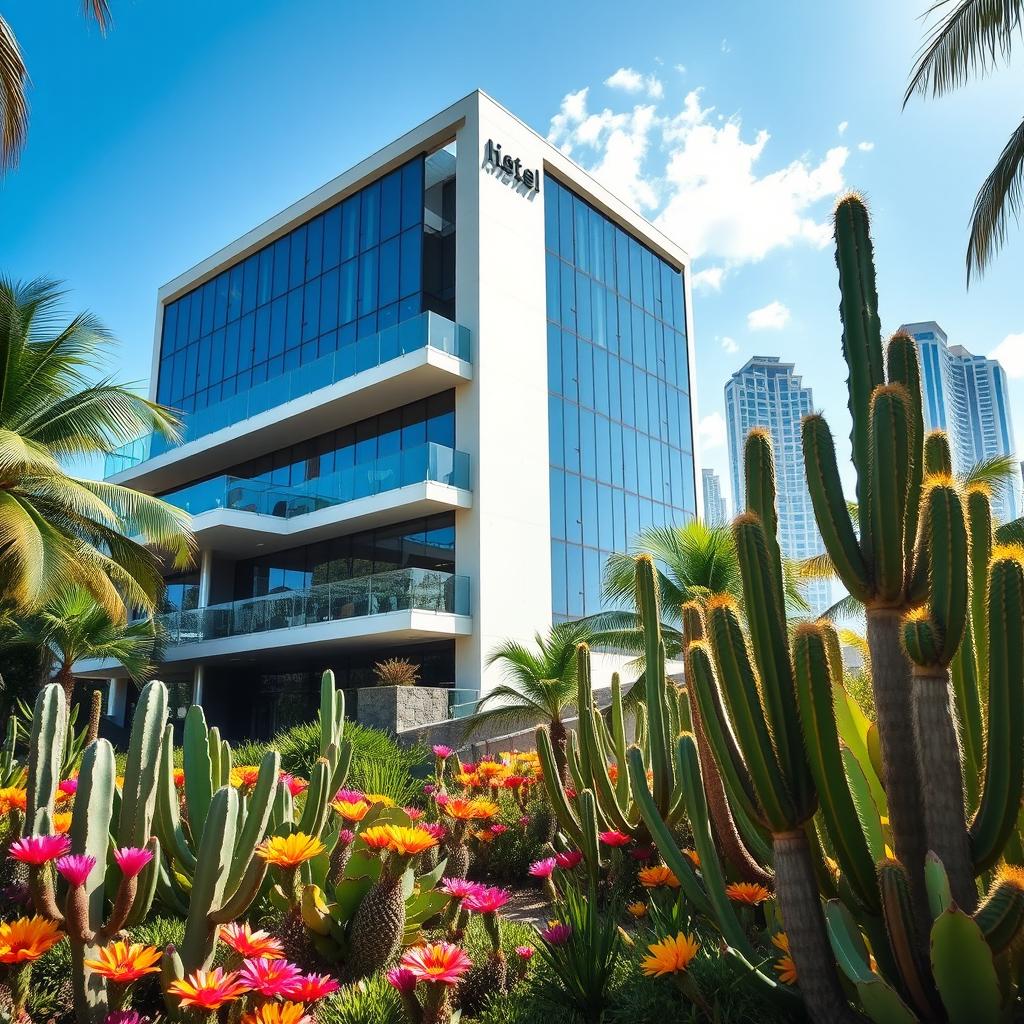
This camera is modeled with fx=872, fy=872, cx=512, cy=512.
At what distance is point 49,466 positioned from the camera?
45.1ft

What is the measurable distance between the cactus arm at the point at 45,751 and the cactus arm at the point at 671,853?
222cm

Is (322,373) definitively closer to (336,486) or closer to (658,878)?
(336,486)

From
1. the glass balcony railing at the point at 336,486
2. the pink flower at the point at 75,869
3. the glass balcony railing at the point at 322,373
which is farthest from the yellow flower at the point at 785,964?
the glass balcony railing at the point at 322,373

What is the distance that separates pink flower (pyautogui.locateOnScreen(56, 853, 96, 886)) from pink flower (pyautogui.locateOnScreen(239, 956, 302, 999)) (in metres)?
0.58

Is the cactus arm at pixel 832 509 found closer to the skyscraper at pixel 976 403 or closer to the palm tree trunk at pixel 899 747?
the palm tree trunk at pixel 899 747

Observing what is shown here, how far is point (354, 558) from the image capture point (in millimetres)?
22500

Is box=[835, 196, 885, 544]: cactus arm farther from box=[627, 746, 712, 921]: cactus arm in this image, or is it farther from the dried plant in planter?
the dried plant in planter

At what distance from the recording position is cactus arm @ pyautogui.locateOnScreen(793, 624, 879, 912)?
263cm

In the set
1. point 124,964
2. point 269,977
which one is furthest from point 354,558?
point 269,977

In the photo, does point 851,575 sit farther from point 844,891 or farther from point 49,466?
point 49,466

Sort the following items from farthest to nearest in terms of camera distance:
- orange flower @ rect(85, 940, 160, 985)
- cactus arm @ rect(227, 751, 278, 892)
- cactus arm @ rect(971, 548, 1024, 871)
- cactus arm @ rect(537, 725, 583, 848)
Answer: cactus arm @ rect(537, 725, 583, 848)
cactus arm @ rect(227, 751, 278, 892)
cactus arm @ rect(971, 548, 1024, 871)
orange flower @ rect(85, 940, 160, 985)

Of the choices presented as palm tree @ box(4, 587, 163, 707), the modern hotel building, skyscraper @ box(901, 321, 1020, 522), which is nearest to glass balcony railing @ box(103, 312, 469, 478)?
the modern hotel building

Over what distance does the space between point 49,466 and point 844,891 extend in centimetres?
1387

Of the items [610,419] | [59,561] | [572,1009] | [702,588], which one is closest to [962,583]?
[572,1009]
